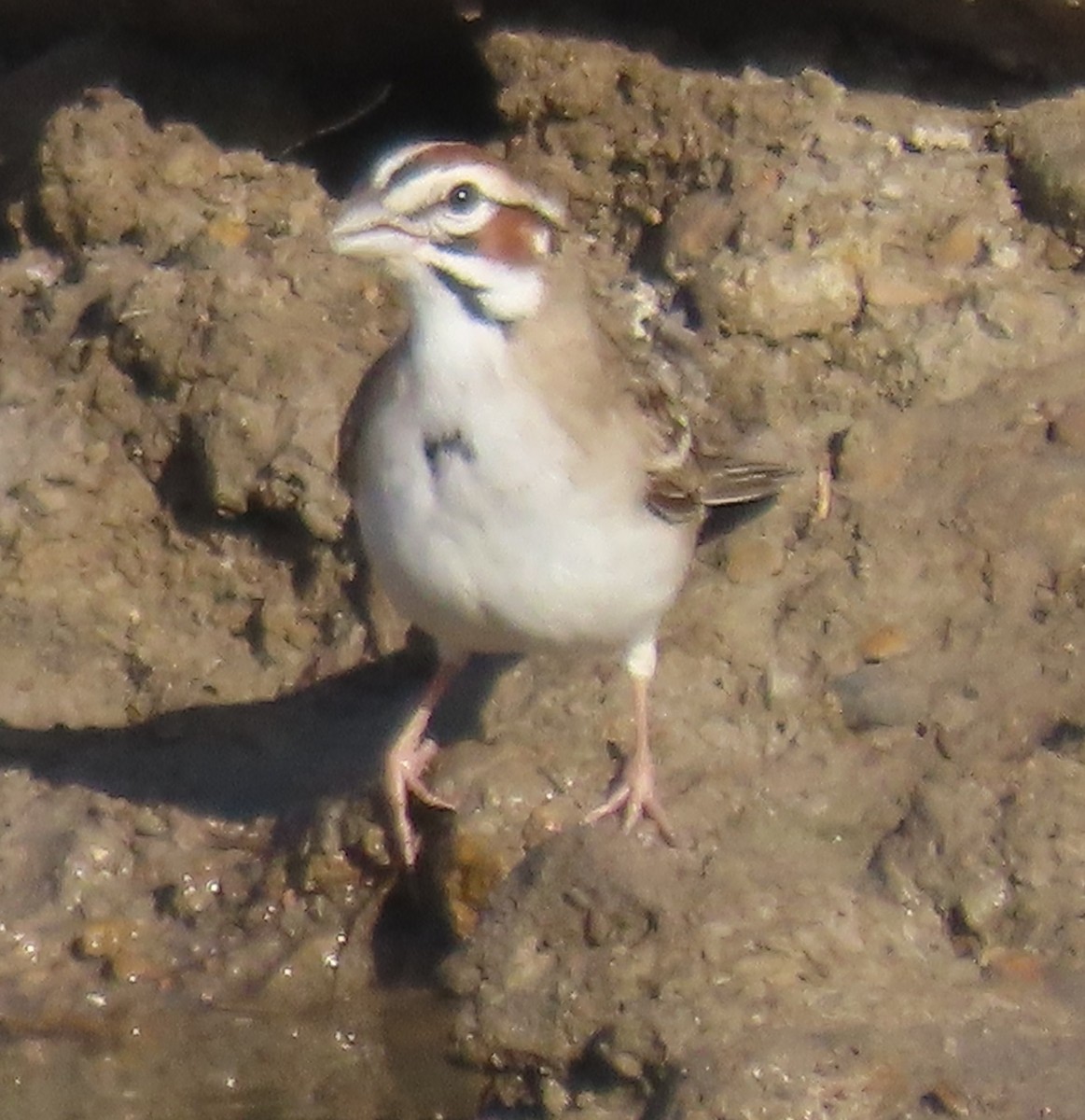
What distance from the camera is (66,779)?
6.76 meters

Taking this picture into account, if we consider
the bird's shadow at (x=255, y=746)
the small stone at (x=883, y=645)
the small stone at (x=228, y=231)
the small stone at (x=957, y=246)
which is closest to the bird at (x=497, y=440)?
the small stone at (x=883, y=645)

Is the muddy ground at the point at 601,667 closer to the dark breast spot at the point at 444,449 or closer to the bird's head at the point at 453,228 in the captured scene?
the dark breast spot at the point at 444,449

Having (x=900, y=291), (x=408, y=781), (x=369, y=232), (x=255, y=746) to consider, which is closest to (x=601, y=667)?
(x=408, y=781)

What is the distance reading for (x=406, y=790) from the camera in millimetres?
6184

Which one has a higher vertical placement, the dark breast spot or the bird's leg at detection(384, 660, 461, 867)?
the dark breast spot

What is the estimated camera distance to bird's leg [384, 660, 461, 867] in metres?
6.15

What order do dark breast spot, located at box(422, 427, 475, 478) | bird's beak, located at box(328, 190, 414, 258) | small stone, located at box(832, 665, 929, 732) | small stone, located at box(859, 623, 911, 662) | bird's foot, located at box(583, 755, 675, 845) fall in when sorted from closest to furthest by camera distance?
bird's beak, located at box(328, 190, 414, 258), dark breast spot, located at box(422, 427, 475, 478), bird's foot, located at box(583, 755, 675, 845), small stone, located at box(832, 665, 929, 732), small stone, located at box(859, 623, 911, 662)

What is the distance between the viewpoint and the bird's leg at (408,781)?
6.15m

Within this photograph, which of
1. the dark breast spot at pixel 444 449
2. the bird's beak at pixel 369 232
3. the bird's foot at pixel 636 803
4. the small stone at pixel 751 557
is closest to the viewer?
the bird's beak at pixel 369 232

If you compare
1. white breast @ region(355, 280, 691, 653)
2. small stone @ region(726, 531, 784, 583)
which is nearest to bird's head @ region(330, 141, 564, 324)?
white breast @ region(355, 280, 691, 653)

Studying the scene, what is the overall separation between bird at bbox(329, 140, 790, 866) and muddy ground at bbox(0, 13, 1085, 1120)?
465 millimetres

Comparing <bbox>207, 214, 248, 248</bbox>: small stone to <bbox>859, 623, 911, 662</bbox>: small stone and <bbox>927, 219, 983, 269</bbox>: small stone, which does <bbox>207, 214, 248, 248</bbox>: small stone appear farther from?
<bbox>859, 623, 911, 662</bbox>: small stone

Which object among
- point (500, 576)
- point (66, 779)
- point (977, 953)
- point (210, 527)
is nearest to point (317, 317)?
point (210, 527)

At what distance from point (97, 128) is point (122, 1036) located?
2.86 meters
